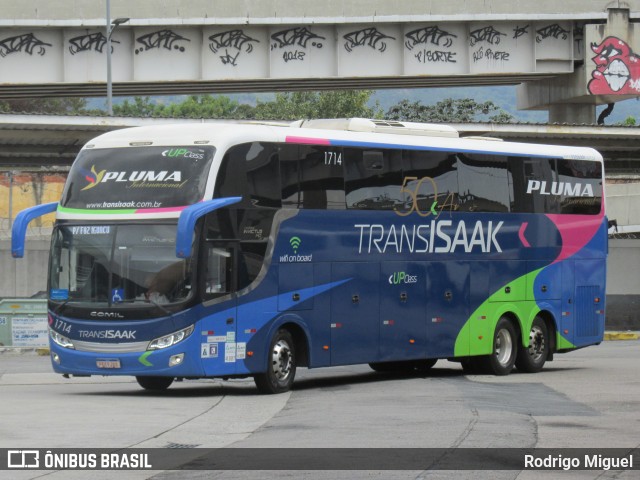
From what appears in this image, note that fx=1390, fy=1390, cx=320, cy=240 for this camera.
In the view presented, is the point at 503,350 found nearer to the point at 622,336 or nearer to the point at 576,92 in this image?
the point at 622,336

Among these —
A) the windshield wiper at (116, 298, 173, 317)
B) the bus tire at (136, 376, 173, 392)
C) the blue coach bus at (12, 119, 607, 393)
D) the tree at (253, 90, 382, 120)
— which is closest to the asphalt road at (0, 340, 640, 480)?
the bus tire at (136, 376, 173, 392)

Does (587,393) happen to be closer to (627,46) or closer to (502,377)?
(502,377)

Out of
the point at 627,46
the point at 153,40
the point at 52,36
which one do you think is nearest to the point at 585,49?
the point at 627,46

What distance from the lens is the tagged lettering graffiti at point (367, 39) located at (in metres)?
51.3

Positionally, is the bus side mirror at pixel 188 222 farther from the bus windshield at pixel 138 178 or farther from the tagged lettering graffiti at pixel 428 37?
the tagged lettering graffiti at pixel 428 37

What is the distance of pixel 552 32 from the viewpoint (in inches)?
2115

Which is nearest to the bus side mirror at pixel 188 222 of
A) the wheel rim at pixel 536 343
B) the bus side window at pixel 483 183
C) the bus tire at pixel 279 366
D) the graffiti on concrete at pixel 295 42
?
the bus tire at pixel 279 366

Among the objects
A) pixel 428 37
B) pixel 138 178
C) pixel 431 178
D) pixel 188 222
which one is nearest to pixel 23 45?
pixel 428 37

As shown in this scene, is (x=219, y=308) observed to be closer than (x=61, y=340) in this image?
Yes

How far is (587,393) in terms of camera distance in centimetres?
1981

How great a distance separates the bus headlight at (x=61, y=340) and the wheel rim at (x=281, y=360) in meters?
2.84

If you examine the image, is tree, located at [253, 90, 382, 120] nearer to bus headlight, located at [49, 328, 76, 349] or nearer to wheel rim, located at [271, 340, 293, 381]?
wheel rim, located at [271, 340, 293, 381]

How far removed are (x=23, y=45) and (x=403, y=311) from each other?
3078cm

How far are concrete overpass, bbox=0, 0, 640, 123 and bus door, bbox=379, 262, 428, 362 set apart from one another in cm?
2730
